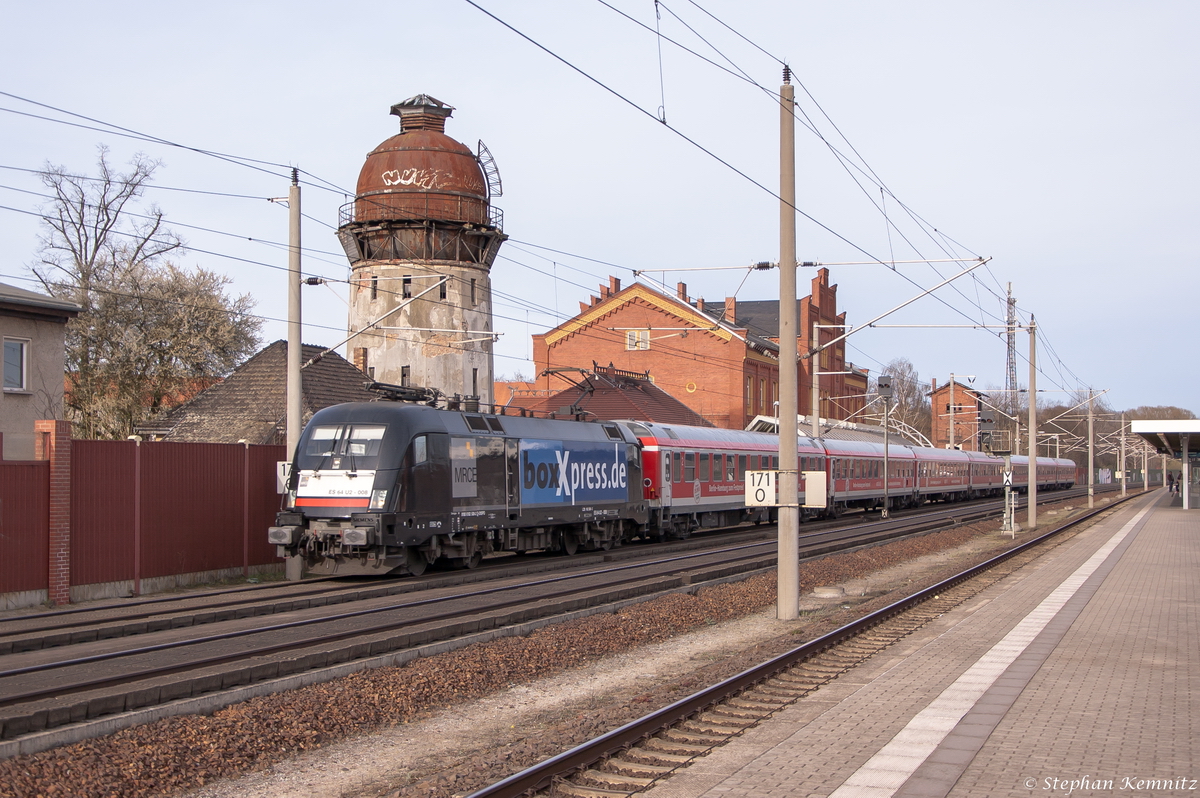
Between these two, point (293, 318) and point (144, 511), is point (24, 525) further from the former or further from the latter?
point (293, 318)

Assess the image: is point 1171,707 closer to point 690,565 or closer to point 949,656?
point 949,656

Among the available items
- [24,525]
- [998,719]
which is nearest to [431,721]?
[998,719]

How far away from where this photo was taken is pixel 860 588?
2050cm

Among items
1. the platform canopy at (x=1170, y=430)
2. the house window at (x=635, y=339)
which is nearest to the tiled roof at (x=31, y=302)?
the house window at (x=635, y=339)

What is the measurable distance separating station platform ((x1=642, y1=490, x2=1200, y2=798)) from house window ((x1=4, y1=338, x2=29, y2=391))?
2102 centimetres

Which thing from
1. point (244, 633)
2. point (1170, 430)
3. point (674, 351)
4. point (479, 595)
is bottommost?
point (479, 595)

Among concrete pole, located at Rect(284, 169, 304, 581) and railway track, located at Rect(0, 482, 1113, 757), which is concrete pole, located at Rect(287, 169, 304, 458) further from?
railway track, located at Rect(0, 482, 1113, 757)

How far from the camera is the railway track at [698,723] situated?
723 cm

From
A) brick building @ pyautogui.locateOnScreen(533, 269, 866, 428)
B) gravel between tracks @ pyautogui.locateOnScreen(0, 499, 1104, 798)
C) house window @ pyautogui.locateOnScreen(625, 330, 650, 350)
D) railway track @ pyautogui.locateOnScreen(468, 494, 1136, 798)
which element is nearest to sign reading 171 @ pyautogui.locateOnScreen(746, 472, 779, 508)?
gravel between tracks @ pyautogui.locateOnScreen(0, 499, 1104, 798)

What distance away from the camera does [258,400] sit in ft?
105

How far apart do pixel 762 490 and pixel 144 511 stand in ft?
34.6

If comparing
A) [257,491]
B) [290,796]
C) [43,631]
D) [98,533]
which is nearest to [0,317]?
[257,491]

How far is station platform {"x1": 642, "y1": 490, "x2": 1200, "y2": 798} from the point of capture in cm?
721

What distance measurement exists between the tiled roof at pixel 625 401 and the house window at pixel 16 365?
90.2 ft
